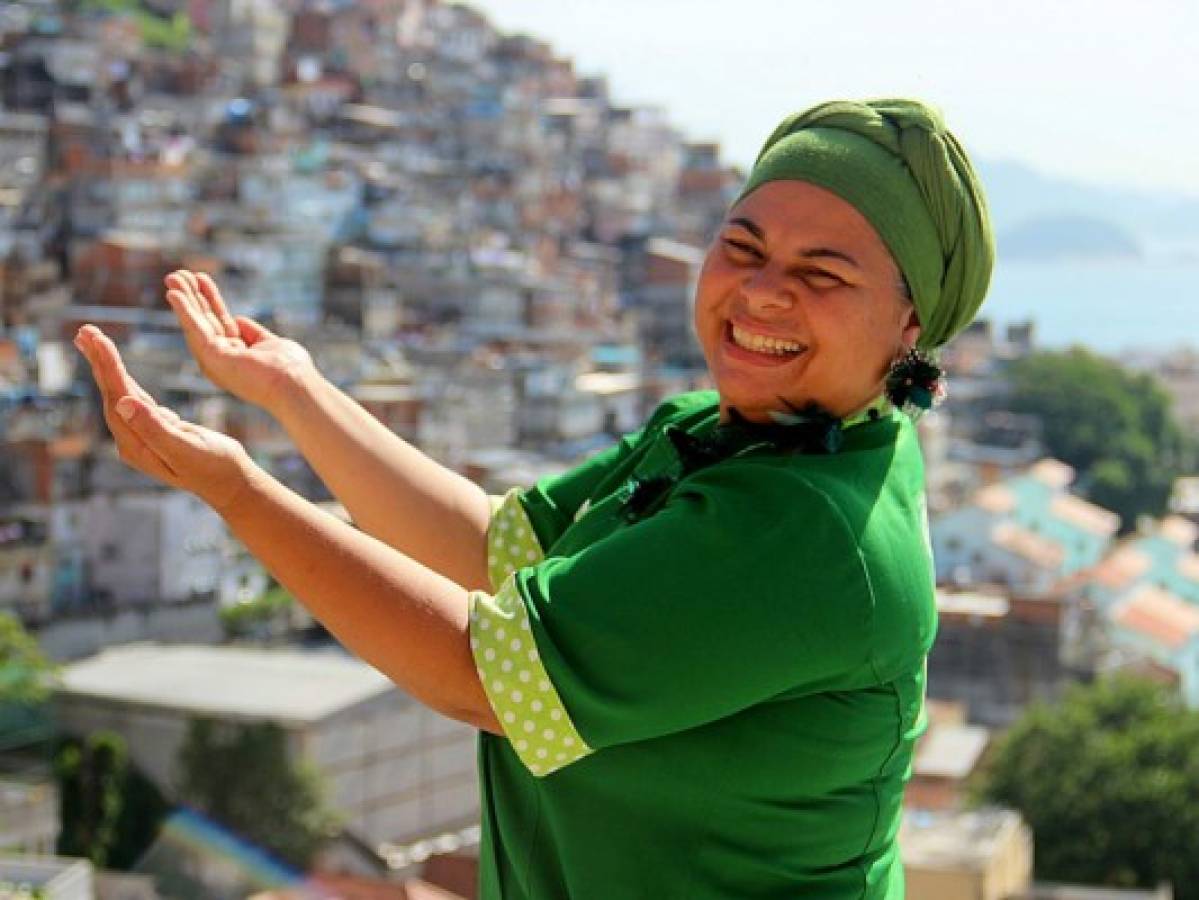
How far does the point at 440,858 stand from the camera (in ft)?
30.2

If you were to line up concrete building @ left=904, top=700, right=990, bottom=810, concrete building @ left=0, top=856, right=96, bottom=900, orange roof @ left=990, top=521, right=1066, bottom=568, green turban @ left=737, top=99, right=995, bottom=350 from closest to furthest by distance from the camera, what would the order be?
green turban @ left=737, top=99, right=995, bottom=350 < concrete building @ left=0, top=856, right=96, bottom=900 < concrete building @ left=904, top=700, right=990, bottom=810 < orange roof @ left=990, top=521, right=1066, bottom=568

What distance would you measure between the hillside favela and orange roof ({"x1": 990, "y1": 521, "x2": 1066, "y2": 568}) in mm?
109

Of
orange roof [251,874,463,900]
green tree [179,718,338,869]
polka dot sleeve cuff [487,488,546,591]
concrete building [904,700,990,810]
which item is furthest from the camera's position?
concrete building [904,700,990,810]

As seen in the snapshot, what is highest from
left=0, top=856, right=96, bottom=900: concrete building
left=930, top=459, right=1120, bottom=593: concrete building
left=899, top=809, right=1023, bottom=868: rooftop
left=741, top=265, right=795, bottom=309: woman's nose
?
left=741, top=265, right=795, bottom=309: woman's nose

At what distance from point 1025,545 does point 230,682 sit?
1370 cm

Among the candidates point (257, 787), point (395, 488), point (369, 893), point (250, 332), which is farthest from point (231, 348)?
point (257, 787)

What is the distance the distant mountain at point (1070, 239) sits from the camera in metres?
118

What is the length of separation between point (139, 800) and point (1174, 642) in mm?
13898

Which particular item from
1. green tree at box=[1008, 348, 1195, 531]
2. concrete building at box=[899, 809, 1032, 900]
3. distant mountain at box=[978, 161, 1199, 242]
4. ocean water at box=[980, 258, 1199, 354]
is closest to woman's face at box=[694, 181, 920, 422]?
concrete building at box=[899, 809, 1032, 900]

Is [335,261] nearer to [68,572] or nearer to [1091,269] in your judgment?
[68,572]

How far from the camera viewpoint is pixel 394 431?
551 centimetres

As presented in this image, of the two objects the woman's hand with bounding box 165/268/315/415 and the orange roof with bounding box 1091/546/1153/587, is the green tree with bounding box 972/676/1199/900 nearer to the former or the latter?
the orange roof with bounding box 1091/546/1153/587

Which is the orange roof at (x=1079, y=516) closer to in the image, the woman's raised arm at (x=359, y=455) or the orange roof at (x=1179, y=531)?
the orange roof at (x=1179, y=531)

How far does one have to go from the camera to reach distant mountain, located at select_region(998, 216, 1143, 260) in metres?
118
